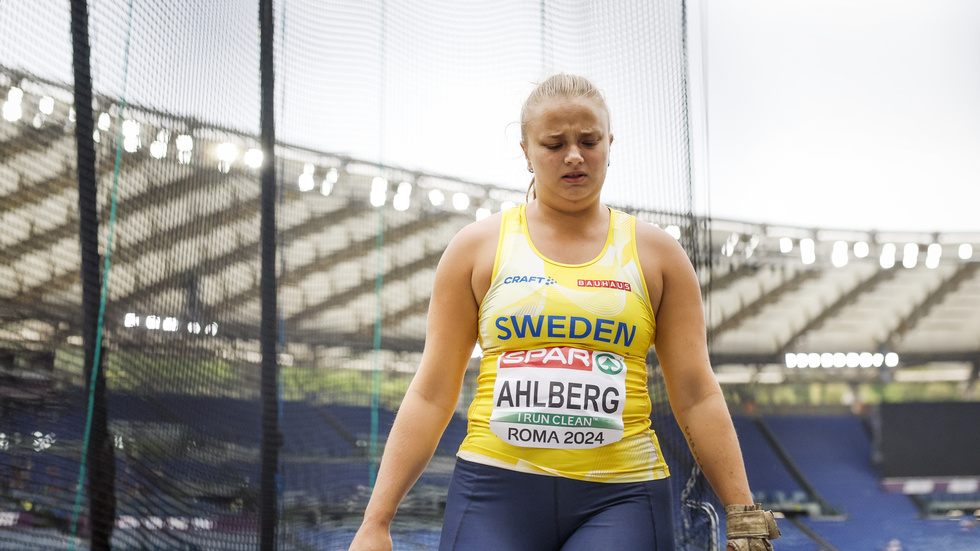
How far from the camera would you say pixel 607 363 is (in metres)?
1.05

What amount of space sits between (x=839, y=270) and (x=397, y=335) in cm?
1054

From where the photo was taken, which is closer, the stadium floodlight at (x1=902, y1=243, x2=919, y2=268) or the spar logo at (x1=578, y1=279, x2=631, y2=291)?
the spar logo at (x1=578, y1=279, x2=631, y2=291)

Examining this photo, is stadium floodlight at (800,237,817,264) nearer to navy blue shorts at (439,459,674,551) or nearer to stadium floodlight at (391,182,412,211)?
stadium floodlight at (391,182,412,211)

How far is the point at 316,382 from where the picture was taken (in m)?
4.48

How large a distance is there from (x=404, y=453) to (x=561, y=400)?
27 centimetres

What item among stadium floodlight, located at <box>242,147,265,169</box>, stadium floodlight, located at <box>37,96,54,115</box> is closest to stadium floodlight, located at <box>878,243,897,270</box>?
stadium floodlight, located at <box>242,147,265,169</box>

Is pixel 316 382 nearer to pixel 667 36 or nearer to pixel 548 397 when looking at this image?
pixel 667 36

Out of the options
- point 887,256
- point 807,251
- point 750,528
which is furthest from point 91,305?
point 887,256

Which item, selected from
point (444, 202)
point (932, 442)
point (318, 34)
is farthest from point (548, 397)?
point (932, 442)

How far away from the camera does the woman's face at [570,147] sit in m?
1.10

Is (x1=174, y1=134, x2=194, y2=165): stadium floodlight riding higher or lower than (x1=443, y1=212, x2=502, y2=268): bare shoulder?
higher

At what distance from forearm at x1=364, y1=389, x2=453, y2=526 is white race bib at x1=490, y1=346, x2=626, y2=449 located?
12 centimetres

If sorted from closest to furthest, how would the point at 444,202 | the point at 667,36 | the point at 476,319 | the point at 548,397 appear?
1. the point at 548,397
2. the point at 476,319
3. the point at 667,36
4. the point at 444,202

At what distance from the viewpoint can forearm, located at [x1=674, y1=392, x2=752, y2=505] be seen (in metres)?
1.09
